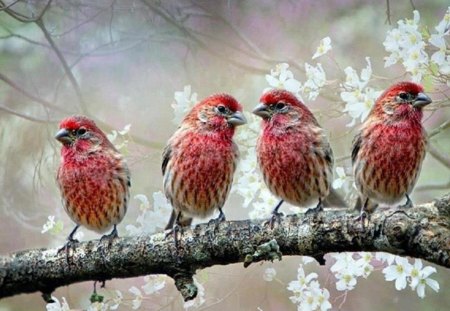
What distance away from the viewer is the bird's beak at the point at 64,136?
9.17ft

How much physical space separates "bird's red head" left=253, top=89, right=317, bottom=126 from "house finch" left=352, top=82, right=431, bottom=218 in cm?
20

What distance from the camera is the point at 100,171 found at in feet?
9.23

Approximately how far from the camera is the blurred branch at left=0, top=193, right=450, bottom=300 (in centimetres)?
214

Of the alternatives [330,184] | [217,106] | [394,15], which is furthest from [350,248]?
[394,15]

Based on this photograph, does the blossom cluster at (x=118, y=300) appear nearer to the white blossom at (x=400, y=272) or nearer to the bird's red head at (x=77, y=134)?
the bird's red head at (x=77, y=134)

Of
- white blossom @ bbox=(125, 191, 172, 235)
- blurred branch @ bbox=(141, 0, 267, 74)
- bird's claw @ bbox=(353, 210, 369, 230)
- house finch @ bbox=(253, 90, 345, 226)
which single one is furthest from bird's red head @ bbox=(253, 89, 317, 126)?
blurred branch @ bbox=(141, 0, 267, 74)

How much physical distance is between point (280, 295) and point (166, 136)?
763 mm

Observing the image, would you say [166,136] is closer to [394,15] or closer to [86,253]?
[394,15]

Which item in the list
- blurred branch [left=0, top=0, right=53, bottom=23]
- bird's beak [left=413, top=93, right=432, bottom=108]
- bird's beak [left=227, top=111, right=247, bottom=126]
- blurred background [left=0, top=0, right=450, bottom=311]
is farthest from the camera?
blurred branch [left=0, top=0, right=53, bottom=23]

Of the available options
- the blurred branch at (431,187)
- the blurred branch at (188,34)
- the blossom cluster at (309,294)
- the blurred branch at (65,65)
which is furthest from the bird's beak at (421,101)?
the blurred branch at (65,65)

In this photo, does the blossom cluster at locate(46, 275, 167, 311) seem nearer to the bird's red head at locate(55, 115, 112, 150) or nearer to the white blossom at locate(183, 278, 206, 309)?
the white blossom at locate(183, 278, 206, 309)

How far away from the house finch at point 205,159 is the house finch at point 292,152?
9 centimetres

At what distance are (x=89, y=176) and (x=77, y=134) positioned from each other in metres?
0.13

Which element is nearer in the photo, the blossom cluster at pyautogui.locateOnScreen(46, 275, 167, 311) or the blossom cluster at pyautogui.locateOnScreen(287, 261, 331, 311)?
the blossom cluster at pyautogui.locateOnScreen(46, 275, 167, 311)
